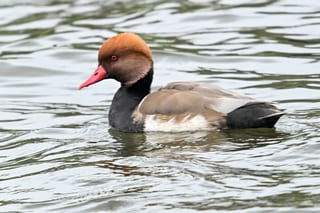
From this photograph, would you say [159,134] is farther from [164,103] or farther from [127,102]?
[127,102]

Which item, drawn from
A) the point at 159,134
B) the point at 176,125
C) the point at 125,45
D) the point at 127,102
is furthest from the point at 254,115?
the point at 125,45

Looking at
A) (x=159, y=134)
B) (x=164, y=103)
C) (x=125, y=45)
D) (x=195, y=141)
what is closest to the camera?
(x=195, y=141)

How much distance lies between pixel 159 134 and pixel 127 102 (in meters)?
0.57

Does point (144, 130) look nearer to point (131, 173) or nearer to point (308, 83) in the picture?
point (131, 173)

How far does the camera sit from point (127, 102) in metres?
10.3

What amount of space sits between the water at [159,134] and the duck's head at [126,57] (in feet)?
1.87

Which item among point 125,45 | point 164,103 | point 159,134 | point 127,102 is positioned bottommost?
point 159,134

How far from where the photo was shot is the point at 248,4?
16531 mm

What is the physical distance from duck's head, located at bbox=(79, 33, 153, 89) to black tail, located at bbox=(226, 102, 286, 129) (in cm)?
112

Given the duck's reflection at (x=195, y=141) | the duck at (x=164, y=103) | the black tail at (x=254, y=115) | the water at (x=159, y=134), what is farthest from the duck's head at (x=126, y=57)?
the black tail at (x=254, y=115)

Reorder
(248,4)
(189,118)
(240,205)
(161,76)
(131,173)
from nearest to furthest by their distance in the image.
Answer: (240,205), (131,173), (189,118), (161,76), (248,4)

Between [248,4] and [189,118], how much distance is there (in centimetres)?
702

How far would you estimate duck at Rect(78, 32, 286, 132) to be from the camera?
961 centimetres

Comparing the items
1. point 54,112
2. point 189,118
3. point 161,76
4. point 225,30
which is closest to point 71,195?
point 189,118
